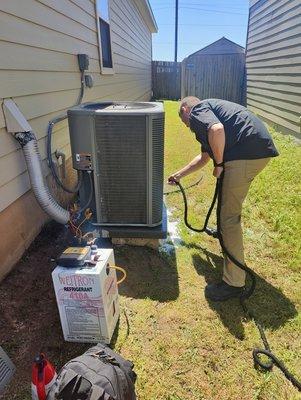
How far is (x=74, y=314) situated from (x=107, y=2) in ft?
19.0

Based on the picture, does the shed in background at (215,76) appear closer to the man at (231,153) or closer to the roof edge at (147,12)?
the roof edge at (147,12)

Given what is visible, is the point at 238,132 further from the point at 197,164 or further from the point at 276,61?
the point at 276,61

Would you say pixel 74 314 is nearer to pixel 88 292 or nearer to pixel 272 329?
pixel 88 292

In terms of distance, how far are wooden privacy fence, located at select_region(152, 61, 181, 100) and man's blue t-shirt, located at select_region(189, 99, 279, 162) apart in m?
16.1

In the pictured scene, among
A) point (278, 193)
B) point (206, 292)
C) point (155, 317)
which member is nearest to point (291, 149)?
point (278, 193)

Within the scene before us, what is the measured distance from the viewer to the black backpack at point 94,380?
1371 mm

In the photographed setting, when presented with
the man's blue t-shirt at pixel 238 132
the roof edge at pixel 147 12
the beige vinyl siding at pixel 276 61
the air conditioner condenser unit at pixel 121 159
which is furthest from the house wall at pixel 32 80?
the roof edge at pixel 147 12

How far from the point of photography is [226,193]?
2531mm

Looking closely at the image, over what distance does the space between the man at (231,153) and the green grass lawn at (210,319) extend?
0.23 metres

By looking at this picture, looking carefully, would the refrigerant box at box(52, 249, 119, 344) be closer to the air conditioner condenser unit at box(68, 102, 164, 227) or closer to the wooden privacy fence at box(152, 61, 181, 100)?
the air conditioner condenser unit at box(68, 102, 164, 227)

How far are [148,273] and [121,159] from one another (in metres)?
1.03

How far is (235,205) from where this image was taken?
2539 millimetres

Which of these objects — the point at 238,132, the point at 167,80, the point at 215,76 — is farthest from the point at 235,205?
the point at 167,80

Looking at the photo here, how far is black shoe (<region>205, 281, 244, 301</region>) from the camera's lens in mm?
2539
